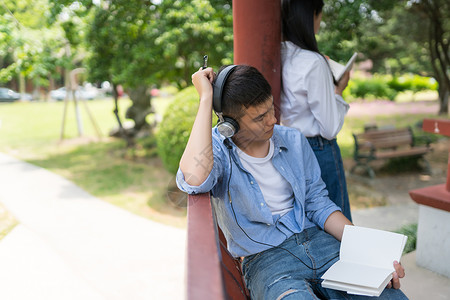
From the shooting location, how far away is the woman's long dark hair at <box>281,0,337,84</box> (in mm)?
2398

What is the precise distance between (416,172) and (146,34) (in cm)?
530

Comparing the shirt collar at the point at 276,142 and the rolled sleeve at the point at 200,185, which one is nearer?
the rolled sleeve at the point at 200,185

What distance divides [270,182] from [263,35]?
1001mm

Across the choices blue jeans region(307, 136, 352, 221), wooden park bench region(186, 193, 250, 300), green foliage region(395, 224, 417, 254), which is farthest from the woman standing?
green foliage region(395, 224, 417, 254)

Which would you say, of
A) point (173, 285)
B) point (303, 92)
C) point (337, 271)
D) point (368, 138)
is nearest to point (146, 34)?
point (368, 138)

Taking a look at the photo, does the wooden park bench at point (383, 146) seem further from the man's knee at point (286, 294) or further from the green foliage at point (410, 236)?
the man's knee at point (286, 294)

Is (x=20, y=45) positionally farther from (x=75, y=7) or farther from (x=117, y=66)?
(x=117, y=66)

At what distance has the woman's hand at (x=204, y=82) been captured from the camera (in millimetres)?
1846

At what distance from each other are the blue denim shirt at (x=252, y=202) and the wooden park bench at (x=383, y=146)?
216 inches

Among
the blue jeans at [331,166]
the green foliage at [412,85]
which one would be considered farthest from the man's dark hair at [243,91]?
the green foliage at [412,85]

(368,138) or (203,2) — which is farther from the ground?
(203,2)

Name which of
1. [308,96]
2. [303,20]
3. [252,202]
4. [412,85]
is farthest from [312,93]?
[412,85]

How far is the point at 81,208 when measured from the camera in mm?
5625

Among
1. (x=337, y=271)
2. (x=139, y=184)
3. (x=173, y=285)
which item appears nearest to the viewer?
(x=337, y=271)
